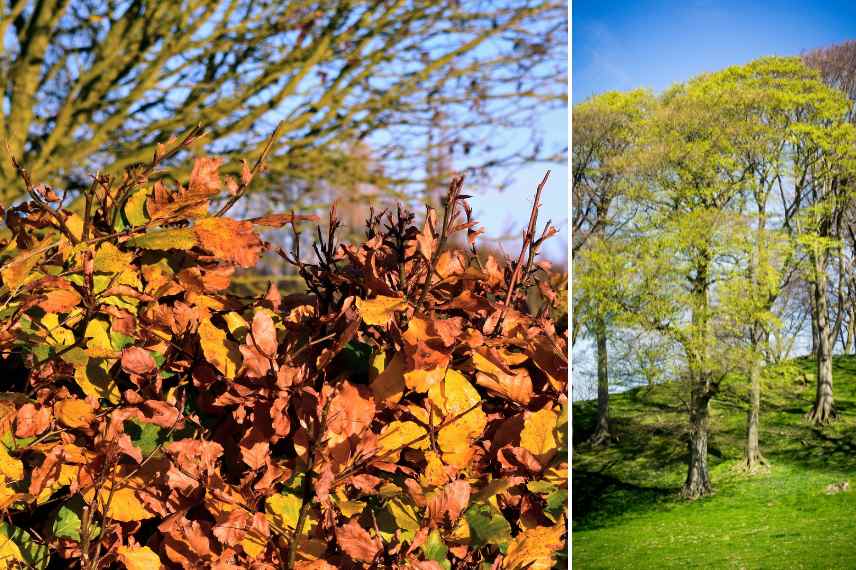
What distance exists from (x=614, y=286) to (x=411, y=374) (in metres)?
1.76

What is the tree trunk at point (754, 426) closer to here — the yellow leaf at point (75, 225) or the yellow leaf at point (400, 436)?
the yellow leaf at point (400, 436)

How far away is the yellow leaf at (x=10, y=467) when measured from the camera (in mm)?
1019

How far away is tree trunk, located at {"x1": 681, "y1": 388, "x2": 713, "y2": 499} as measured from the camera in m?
2.55

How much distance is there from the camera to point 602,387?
2664mm

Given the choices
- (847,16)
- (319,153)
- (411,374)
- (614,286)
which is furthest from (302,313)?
(319,153)

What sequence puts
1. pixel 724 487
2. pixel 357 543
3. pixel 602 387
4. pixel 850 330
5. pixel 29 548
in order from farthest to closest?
1. pixel 602 387
2. pixel 724 487
3. pixel 850 330
4. pixel 29 548
5. pixel 357 543

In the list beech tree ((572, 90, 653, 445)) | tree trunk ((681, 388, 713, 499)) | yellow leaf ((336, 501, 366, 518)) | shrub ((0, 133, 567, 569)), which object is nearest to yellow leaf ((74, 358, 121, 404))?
shrub ((0, 133, 567, 569))

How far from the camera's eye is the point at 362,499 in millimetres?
1051

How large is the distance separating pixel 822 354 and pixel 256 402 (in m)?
1.92

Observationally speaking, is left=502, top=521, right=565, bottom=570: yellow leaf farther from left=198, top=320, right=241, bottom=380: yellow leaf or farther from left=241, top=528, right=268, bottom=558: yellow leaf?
left=198, top=320, right=241, bottom=380: yellow leaf

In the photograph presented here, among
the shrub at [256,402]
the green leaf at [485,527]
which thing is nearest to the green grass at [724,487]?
the shrub at [256,402]

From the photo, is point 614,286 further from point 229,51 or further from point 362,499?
point 229,51

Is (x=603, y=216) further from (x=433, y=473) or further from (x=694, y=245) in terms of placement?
(x=433, y=473)

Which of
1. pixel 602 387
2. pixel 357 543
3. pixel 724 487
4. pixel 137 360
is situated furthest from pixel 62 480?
pixel 724 487
